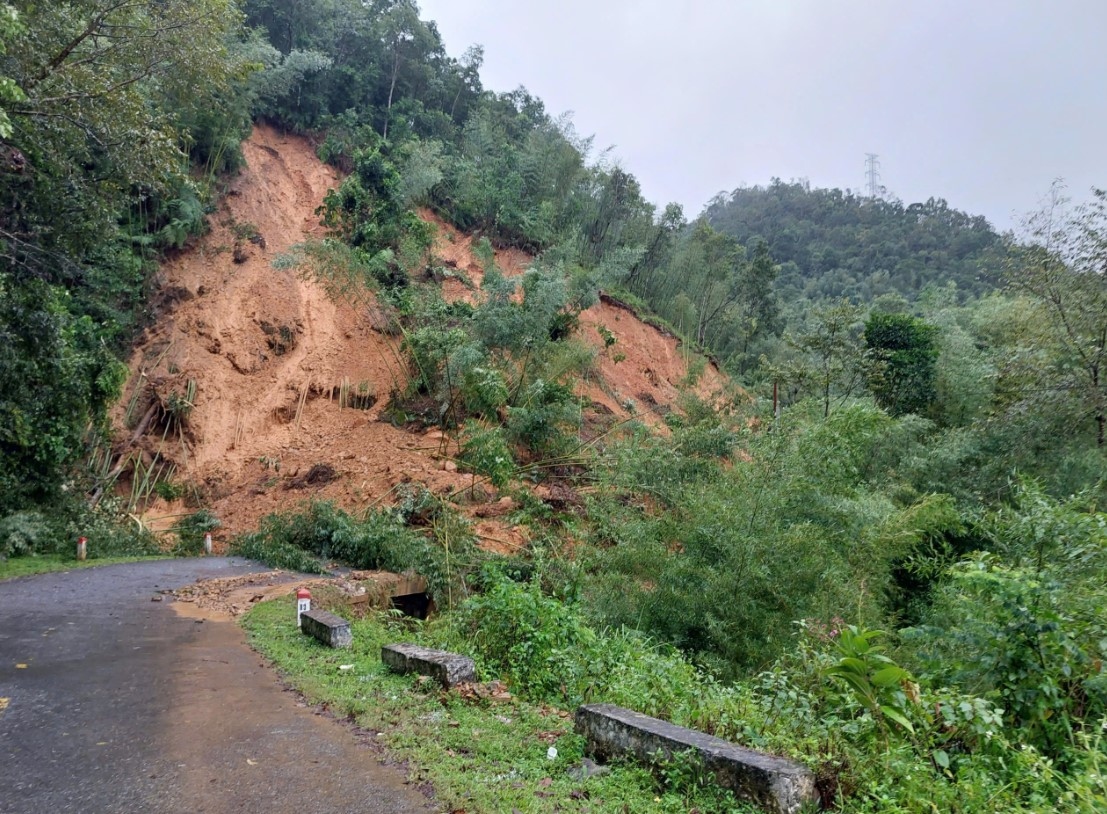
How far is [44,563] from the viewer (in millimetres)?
12484

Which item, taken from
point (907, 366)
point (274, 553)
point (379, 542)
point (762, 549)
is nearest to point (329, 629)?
point (762, 549)

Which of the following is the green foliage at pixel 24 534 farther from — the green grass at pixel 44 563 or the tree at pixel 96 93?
the tree at pixel 96 93

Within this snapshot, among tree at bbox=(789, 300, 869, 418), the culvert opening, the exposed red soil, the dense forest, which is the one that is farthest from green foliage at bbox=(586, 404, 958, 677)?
tree at bbox=(789, 300, 869, 418)

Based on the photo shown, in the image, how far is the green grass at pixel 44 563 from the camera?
37.6 feet

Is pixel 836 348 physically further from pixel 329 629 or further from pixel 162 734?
pixel 162 734

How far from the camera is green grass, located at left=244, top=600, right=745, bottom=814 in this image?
3.37 m

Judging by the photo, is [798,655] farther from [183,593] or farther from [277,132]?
[277,132]

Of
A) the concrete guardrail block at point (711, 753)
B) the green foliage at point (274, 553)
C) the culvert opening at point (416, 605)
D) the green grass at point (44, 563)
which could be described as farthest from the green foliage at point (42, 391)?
the concrete guardrail block at point (711, 753)

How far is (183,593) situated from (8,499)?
Answer: 6.73 metres

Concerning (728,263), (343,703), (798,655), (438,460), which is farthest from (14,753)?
(728,263)

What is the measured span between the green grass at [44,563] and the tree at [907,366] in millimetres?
19305

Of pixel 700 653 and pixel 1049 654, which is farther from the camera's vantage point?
pixel 700 653

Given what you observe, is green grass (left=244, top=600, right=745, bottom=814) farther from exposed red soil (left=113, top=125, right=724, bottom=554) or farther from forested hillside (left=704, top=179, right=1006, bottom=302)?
forested hillside (left=704, top=179, right=1006, bottom=302)

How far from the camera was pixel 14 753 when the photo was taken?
160 inches
